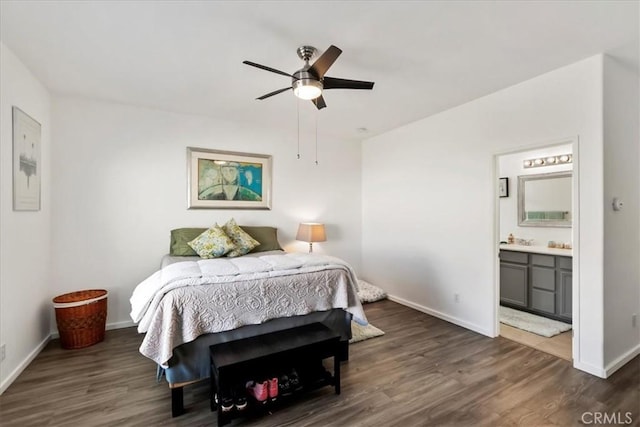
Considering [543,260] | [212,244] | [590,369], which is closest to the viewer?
[590,369]

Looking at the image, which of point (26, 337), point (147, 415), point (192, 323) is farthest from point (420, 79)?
point (26, 337)

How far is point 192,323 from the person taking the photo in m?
2.04

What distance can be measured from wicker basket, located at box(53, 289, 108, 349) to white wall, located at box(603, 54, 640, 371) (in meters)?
4.63

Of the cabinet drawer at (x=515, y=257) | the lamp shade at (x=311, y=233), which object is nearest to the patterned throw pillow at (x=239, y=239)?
the lamp shade at (x=311, y=233)

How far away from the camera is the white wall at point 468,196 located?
2.50m

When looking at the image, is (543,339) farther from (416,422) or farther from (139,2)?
(139,2)

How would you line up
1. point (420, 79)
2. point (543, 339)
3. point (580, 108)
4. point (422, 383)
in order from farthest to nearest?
point (543, 339) → point (420, 79) → point (580, 108) → point (422, 383)

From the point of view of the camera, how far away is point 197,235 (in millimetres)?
3727

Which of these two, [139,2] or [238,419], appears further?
[238,419]

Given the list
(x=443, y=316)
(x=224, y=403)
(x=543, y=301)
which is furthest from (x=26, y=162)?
(x=543, y=301)

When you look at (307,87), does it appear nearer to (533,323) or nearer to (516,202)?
(533,323)

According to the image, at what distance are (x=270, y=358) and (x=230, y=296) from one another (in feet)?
1.69

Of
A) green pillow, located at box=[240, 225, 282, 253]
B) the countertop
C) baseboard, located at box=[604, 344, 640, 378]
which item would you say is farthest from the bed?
the countertop

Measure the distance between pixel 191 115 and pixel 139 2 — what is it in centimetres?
220
